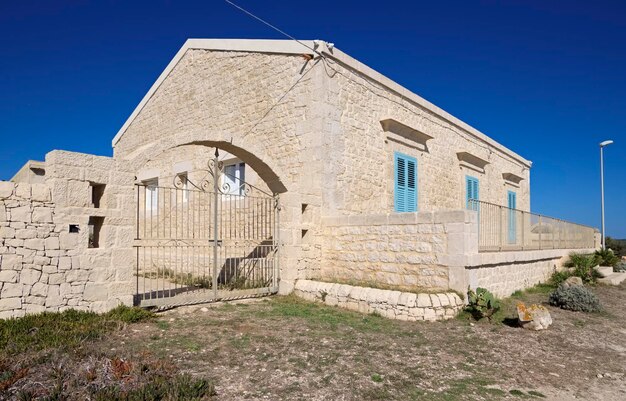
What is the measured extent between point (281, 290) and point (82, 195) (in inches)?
169

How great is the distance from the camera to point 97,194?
253 inches

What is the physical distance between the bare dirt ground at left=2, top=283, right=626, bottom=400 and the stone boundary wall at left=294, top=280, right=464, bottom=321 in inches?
8.8

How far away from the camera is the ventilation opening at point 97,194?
250 inches

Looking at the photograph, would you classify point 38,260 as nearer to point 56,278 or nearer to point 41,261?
point 41,261

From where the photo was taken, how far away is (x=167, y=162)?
45.1ft

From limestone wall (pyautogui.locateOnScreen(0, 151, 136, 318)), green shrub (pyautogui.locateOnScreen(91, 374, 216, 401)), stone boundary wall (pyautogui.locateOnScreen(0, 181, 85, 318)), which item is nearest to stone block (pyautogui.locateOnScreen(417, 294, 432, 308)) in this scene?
green shrub (pyautogui.locateOnScreen(91, 374, 216, 401))

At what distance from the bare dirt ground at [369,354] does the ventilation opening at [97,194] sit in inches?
75.4

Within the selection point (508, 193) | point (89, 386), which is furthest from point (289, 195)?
point (508, 193)

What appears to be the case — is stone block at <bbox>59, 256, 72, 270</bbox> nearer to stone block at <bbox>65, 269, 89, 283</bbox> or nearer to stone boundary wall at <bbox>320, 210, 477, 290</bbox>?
stone block at <bbox>65, 269, 89, 283</bbox>

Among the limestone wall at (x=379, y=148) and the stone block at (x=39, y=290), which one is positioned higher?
the limestone wall at (x=379, y=148)

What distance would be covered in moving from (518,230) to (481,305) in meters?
3.98

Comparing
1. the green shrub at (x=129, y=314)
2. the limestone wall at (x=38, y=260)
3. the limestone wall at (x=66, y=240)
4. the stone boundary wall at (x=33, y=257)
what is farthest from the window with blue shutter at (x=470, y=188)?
the stone boundary wall at (x=33, y=257)

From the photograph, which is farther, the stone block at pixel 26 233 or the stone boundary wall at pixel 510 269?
the stone boundary wall at pixel 510 269

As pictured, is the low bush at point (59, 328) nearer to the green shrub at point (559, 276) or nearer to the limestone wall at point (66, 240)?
the limestone wall at point (66, 240)
